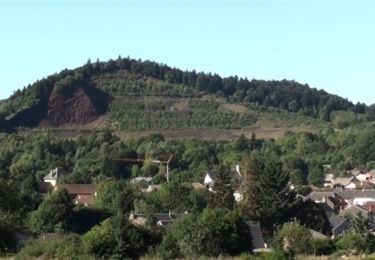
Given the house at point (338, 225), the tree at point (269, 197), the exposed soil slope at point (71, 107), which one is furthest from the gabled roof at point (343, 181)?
the exposed soil slope at point (71, 107)

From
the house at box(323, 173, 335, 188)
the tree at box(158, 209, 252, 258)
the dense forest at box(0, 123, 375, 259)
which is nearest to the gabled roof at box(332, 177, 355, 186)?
the house at box(323, 173, 335, 188)

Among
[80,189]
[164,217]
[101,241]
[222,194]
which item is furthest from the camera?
[80,189]

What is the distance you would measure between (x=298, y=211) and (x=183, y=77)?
5165 inches

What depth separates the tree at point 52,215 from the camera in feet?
158

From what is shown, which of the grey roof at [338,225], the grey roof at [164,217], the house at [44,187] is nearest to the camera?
the grey roof at [164,217]

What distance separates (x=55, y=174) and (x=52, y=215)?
44.2 meters

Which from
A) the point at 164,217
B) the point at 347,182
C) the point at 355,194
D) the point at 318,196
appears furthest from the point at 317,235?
the point at 347,182

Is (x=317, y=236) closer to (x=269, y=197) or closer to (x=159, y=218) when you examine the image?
(x=269, y=197)

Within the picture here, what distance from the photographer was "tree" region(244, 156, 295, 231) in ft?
175

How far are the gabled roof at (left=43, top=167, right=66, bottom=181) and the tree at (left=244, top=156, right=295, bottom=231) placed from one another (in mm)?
39606

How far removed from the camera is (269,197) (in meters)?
54.1

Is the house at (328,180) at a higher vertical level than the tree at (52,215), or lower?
lower

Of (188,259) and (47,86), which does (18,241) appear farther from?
(47,86)

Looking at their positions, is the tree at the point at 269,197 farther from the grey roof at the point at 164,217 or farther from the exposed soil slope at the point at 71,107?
the exposed soil slope at the point at 71,107
